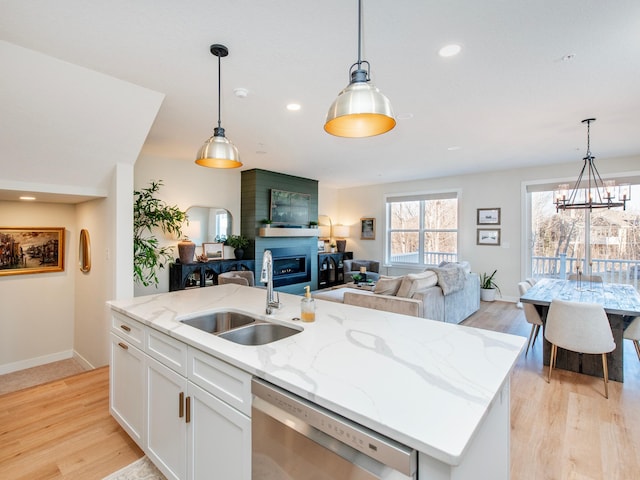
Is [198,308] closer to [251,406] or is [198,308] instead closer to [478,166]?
[251,406]

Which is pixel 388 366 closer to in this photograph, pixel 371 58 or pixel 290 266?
pixel 371 58

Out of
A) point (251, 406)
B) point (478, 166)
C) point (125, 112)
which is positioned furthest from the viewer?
point (478, 166)

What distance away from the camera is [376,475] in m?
0.86

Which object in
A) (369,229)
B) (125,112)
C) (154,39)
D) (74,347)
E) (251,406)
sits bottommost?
(74,347)

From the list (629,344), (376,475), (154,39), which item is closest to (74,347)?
(154,39)

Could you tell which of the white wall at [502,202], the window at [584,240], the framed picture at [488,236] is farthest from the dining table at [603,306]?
the framed picture at [488,236]

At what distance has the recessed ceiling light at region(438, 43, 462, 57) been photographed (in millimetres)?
2203

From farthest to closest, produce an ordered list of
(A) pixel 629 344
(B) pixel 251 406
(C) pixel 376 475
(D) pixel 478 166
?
1. (D) pixel 478 166
2. (A) pixel 629 344
3. (B) pixel 251 406
4. (C) pixel 376 475

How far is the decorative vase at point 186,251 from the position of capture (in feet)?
17.2

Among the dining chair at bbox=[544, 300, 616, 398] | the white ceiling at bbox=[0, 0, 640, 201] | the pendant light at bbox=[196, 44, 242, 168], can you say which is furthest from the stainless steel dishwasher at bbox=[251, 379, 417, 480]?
the dining chair at bbox=[544, 300, 616, 398]

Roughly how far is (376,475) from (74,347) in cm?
529

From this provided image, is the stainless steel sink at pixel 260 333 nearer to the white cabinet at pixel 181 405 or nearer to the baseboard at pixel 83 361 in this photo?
the white cabinet at pixel 181 405

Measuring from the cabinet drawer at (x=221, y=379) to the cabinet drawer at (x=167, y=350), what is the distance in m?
0.07

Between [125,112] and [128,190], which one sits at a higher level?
[125,112]
